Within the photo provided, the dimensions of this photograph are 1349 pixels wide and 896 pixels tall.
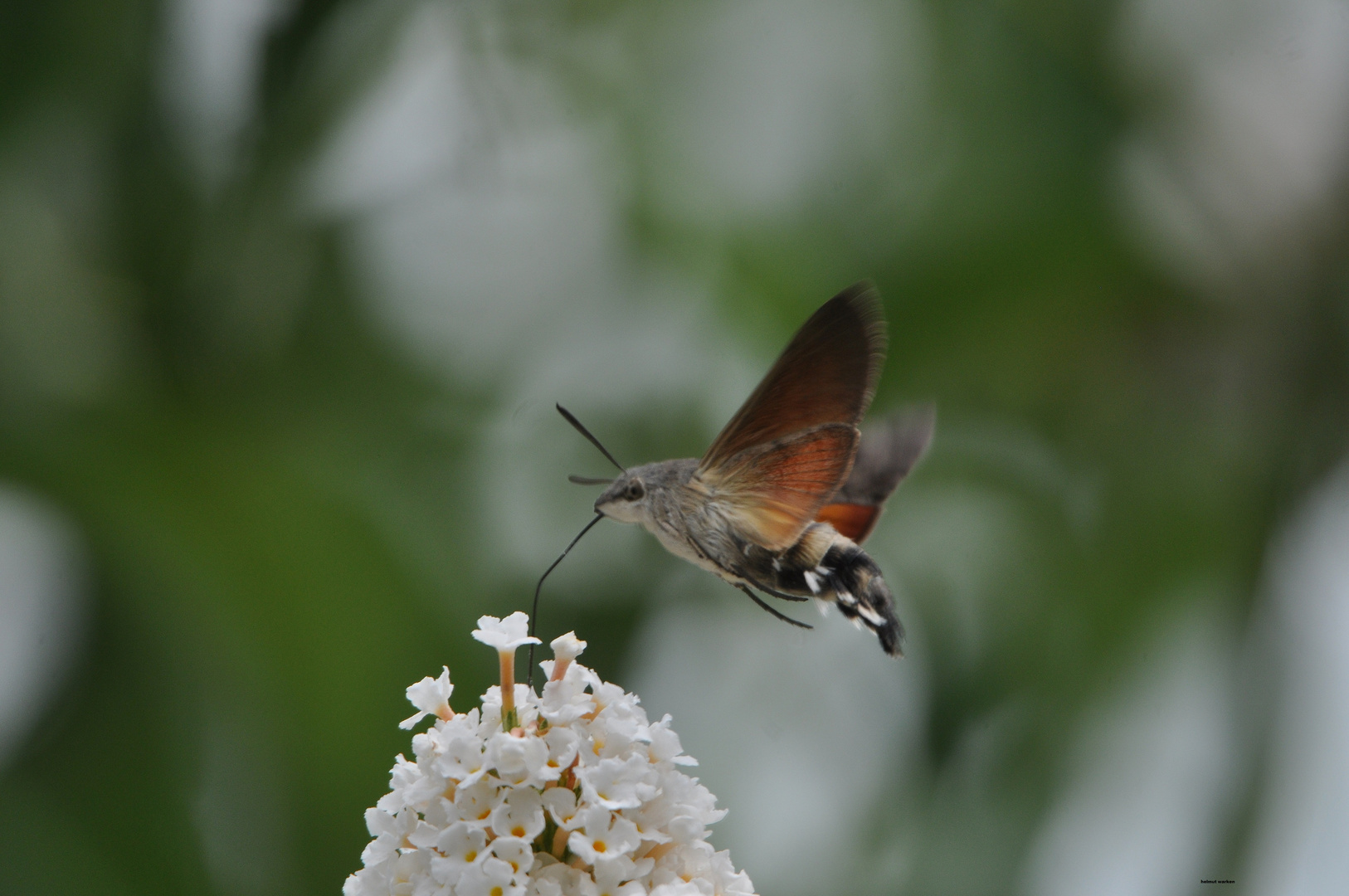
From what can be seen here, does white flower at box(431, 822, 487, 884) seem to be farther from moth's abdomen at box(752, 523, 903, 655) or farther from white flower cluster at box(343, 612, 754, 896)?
moth's abdomen at box(752, 523, 903, 655)

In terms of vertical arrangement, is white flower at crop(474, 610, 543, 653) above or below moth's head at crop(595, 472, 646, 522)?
below

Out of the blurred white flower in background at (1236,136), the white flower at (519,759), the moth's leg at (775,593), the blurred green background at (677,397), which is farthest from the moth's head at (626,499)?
the blurred white flower in background at (1236,136)

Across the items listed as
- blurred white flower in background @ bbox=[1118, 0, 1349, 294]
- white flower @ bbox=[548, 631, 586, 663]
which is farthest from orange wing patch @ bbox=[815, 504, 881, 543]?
blurred white flower in background @ bbox=[1118, 0, 1349, 294]

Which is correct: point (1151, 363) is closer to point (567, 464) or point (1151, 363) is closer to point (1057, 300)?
point (1057, 300)

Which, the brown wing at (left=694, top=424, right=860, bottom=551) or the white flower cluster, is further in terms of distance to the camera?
the brown wing at (left=694, top=424, right=860, bottom=551)

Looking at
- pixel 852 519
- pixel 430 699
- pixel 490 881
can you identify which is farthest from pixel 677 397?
pixel 490 881

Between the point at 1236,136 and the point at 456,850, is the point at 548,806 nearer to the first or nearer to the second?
the point at 456,850
